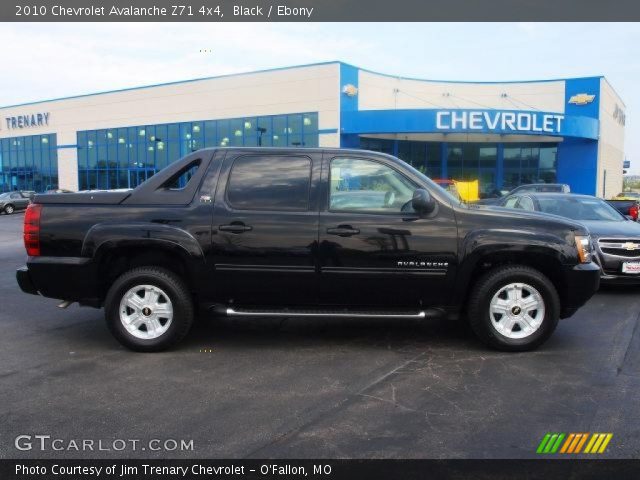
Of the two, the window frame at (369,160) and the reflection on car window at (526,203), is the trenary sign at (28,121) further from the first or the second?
the window frame at (369,160)

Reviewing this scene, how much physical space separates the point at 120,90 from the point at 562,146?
Answer: 30319mm

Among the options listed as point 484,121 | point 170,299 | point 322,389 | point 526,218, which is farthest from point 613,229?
point 484,121

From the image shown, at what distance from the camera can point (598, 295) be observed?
8133 mm

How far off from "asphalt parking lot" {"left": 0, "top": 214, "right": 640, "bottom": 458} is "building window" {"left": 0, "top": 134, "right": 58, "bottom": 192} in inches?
1760

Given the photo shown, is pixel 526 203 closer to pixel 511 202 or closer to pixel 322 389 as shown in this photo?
pixel 511 202

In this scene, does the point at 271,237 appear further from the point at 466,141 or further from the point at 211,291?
the point at 466,141

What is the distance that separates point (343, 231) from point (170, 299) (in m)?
1.74

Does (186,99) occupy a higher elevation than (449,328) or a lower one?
higher

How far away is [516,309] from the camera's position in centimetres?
527

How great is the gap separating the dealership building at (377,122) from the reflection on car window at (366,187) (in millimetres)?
24381

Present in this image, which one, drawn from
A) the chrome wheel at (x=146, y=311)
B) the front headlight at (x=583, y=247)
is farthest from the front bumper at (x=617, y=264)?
the chrome wheel at (x=146, y=311)

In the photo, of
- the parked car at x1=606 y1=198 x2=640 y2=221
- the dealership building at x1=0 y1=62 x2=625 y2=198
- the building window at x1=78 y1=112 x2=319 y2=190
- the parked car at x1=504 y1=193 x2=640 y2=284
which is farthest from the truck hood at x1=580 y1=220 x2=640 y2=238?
the building window at x1=78 y1=112 x2=319 y2=190
